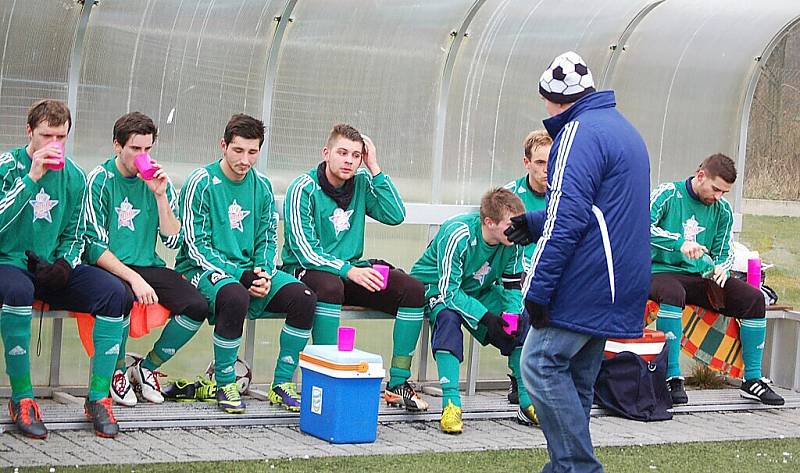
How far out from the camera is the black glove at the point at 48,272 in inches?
234

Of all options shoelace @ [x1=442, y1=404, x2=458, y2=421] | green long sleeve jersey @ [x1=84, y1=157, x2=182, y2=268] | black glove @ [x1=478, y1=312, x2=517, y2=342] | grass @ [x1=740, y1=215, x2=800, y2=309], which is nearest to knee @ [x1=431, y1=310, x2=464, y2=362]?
black glove @ [x1=478, y1=312, x2=517, y2=342]

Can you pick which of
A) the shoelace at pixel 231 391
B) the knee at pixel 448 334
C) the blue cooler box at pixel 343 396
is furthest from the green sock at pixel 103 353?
the knee at pixel 448 334

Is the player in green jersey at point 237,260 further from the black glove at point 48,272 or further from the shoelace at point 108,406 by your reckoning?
the black glove at point 48,272

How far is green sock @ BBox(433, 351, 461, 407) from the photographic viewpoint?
260 inches

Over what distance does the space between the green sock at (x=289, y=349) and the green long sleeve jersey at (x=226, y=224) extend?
0.35m

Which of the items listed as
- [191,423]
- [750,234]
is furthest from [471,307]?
[750,234]

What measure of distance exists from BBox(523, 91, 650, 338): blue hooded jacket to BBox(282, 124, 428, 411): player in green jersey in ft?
6.92

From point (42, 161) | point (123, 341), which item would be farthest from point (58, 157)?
point (123, 341)

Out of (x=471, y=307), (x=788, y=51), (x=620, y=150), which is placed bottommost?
(x=471, y=307)

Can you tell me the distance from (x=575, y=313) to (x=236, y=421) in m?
2.24

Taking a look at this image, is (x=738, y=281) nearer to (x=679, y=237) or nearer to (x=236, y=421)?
(x=679, y=237)

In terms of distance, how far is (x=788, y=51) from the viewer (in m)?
9.37

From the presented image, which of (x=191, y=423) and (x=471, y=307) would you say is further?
(x=471, y=307)

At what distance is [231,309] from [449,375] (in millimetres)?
1180
